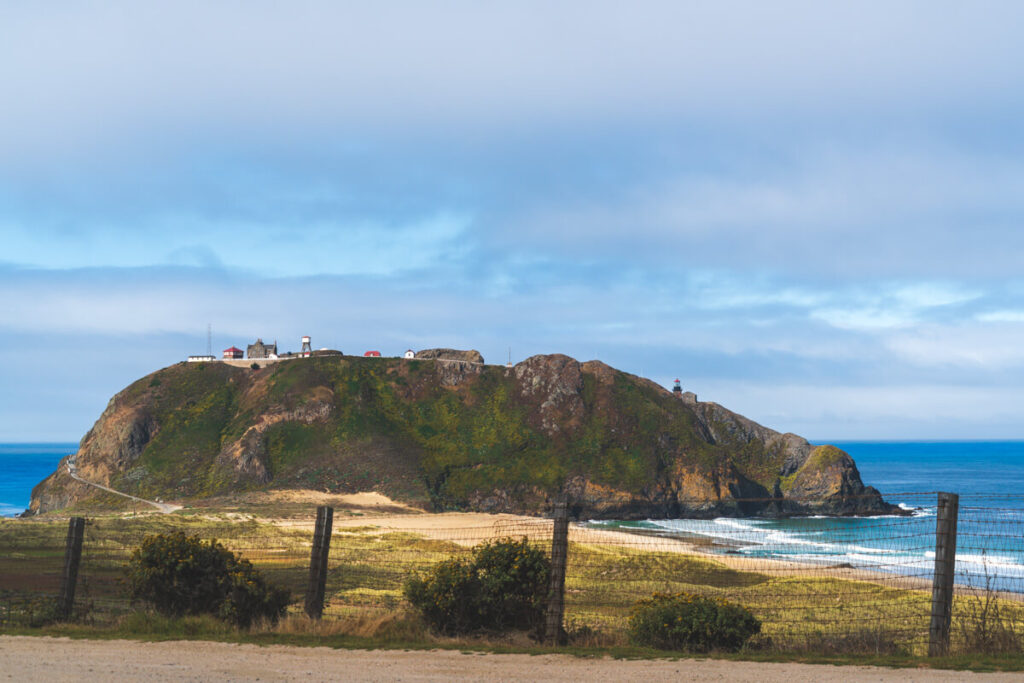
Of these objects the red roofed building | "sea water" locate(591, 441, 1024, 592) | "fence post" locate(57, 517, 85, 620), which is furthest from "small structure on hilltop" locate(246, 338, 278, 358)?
"fence post" locate(57, 517, 85, 620)

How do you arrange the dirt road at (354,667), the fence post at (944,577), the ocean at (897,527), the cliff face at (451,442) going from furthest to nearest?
the cliff face at (451,442)
the ocean at (897,527)
the fence post at (944,577)
the dirt road at (354,667)

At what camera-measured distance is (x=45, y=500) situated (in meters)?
108

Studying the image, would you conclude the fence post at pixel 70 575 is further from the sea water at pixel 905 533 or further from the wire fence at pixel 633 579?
the sea water at pixel 905 533

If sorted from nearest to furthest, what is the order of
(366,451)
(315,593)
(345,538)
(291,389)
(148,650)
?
1. (148,650)
2. (315,593)
3. (345,538)
4. (366,451)
5. (291,389)

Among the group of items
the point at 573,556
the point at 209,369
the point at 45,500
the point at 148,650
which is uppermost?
the point at 209,369

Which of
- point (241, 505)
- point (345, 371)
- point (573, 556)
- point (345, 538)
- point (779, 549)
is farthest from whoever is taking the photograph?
point (345, 371)

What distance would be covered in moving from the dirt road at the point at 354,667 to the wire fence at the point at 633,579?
1.96m

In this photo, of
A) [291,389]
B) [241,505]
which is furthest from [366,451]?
[241,505]

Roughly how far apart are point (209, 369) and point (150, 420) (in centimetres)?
1951

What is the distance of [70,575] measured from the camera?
52.8 ft

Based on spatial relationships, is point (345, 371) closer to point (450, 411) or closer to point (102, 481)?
point (450, 411)

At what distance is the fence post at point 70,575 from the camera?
52.7 ft

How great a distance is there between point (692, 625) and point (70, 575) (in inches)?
447

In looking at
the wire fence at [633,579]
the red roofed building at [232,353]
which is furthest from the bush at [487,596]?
the red roofed building at [232,353]
